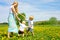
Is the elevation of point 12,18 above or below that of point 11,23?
above

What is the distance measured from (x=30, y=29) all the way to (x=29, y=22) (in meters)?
0.40

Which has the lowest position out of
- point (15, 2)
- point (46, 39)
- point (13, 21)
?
point (46, 39)

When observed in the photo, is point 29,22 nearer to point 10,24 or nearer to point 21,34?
point 21,34

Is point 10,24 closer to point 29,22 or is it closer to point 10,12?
point 10,12

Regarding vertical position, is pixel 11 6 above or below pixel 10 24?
above

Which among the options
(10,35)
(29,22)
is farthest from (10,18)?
(29,22)

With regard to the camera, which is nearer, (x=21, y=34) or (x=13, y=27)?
(x=13, y=27)

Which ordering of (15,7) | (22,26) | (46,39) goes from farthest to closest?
(22,26) < (15,7) < (46,39)

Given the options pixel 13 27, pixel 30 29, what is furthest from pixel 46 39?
pixel 30 29

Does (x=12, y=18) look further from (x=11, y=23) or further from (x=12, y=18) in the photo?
(x=11, y=23)

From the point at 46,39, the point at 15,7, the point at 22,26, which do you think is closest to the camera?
the point at 46,39

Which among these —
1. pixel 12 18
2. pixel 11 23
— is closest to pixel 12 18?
pixel 12 18

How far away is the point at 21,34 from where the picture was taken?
1402cm

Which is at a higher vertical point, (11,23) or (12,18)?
(12,18)
